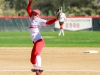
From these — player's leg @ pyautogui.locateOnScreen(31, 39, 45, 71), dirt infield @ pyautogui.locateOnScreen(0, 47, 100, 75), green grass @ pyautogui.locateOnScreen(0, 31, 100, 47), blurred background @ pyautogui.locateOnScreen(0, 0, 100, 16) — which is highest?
player's leg @ pyautogui.locateOnScreen(31, 39, 45, 71)

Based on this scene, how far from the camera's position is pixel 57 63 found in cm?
1355

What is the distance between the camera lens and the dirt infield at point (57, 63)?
11.5 metres

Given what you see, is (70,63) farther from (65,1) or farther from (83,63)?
(65,1)

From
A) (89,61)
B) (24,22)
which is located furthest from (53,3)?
(89,61)

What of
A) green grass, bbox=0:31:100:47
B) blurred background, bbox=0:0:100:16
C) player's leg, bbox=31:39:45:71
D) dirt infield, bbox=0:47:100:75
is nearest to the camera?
player's leg, bbox=31:39:45:71

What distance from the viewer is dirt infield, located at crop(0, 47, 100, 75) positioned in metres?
11.5

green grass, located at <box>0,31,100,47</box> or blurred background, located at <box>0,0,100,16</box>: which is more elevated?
green grass, located at <box>0,31,100,47</box>

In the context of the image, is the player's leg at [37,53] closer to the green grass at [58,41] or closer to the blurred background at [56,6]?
the green grass at [58,41]

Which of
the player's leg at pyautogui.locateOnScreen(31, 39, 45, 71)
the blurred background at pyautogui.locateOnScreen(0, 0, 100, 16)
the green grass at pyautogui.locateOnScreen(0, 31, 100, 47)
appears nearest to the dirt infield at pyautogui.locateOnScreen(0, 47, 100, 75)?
the player's leg at pyautogui.locateOnScreen(31, 39, 45, 71)

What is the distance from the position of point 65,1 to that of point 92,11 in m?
8.36

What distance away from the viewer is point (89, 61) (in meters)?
14.1

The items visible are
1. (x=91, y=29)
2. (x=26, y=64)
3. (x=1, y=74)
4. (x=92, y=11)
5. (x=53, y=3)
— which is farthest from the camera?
(x=53, y=3)

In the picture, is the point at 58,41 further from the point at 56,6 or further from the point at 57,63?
the point at 56,6

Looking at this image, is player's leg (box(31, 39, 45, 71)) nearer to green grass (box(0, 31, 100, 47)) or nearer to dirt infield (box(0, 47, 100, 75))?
dirt infield (box(0, 47, 100, 75))
